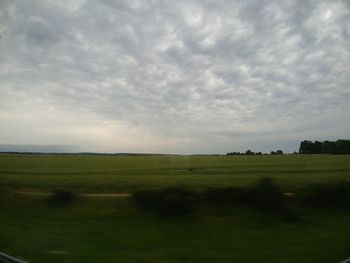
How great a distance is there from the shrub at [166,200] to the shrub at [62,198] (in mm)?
3497

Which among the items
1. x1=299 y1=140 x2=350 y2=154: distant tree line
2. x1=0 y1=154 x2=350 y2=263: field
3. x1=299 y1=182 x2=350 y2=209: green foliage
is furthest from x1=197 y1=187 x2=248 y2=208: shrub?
x1=299 y1=140 x2=350 y2=154: distant tree line

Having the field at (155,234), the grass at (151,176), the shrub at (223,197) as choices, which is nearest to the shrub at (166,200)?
the field at (155,234)

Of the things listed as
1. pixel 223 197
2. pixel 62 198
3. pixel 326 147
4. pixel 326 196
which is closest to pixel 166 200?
pixel 223 197

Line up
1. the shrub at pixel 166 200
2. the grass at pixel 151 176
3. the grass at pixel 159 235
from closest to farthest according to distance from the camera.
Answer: the grass at pixel 159 235
the shrub at pixel 166 200
the grass at pixel 151 176

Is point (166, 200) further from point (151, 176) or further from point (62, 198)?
point (151, 176)

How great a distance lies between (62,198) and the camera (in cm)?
2077

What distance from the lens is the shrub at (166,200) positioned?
17844 mm

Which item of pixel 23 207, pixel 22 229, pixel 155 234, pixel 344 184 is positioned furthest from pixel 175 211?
pixel 344 184

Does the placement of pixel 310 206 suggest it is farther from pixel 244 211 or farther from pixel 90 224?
pixel 90 224

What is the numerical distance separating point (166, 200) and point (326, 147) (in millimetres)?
121067

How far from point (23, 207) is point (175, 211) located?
7496 millimetres

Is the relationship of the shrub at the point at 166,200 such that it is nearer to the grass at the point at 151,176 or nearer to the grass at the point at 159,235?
the grass at the point at 159,235

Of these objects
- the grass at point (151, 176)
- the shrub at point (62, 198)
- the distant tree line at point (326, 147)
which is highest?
the distant tree line at point (326, 147)

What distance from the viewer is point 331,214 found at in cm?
2034
